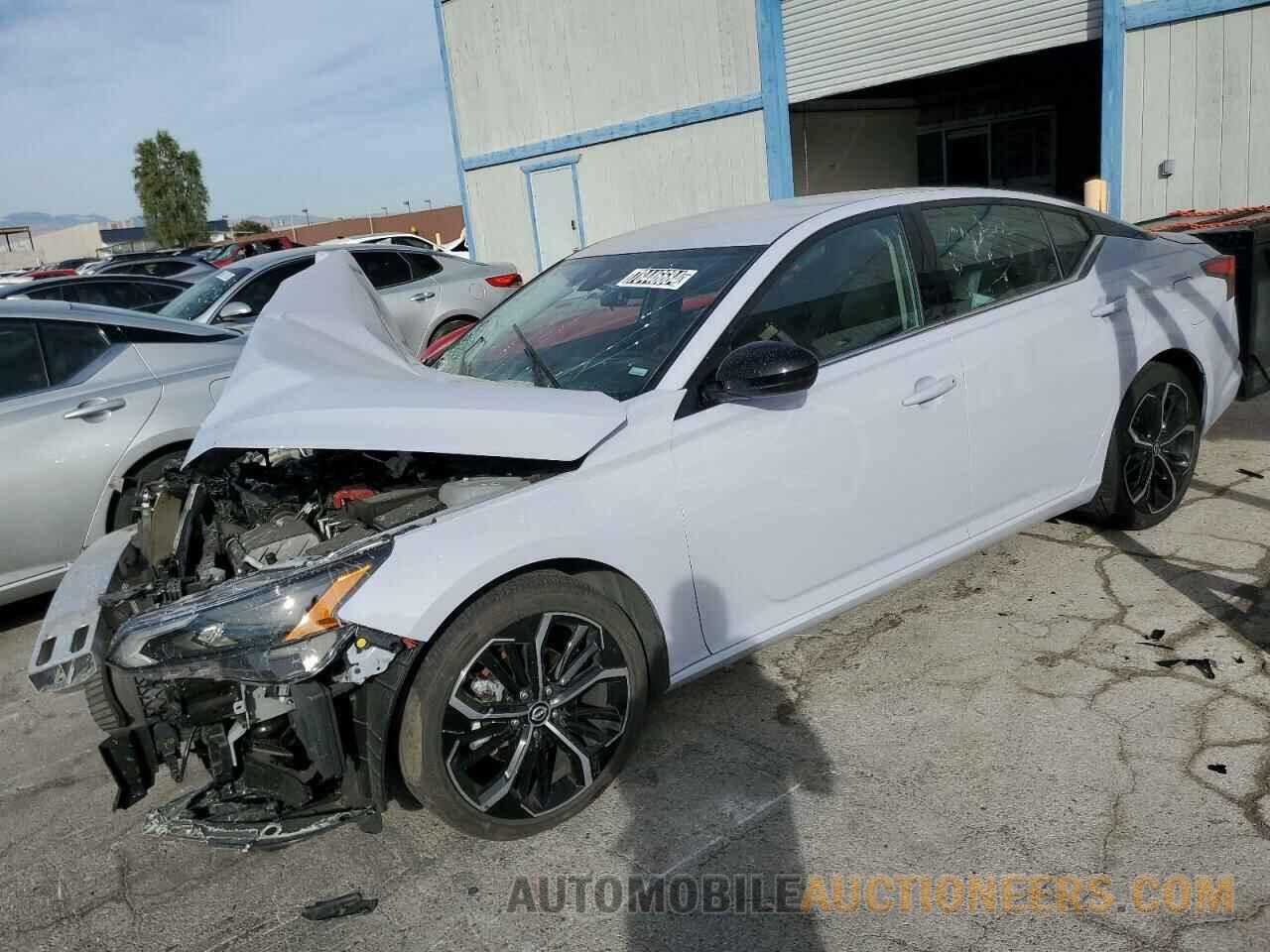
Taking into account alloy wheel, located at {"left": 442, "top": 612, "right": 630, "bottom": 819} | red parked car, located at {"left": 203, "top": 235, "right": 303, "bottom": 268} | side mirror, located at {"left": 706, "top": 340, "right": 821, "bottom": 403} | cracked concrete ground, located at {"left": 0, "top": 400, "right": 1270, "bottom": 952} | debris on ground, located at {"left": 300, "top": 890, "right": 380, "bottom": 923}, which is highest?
red parked car, located at {"left": 203, "top": 235, "right": 303, "bottom": 268}

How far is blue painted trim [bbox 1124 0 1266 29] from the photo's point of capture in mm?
8938

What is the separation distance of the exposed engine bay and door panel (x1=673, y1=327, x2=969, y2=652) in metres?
0.52

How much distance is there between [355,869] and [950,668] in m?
2.15

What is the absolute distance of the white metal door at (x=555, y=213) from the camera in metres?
16.6

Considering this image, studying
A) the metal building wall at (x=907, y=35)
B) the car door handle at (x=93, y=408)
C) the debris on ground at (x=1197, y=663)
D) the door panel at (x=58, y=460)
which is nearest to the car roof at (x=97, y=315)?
the door panel at (x=58, y=460)

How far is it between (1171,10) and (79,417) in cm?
950

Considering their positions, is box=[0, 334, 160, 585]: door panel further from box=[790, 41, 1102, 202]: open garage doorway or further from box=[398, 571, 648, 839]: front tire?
box=[790, 41, 1102, 202]: open garage doorway

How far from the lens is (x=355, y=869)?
2.97m

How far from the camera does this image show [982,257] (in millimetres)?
3945

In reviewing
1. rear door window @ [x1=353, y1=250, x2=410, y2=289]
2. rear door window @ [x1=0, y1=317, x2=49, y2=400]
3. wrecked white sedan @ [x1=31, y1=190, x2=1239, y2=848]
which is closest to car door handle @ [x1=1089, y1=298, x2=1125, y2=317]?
wrecked white sedan @ [x1=31, y1=190, x2=1239, y2=848]

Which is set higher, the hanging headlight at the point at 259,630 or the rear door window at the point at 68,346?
the rear door window at the point at 68,346

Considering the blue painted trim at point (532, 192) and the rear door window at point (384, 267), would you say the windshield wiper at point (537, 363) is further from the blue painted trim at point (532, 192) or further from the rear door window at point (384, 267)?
the blue painted trim at point (532, 192)

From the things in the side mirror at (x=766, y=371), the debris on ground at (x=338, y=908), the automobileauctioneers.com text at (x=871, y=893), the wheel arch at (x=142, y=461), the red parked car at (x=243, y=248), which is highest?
the red parked car at (x=243, y=248)

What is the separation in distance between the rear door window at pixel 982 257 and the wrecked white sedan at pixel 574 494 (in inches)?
0.5
